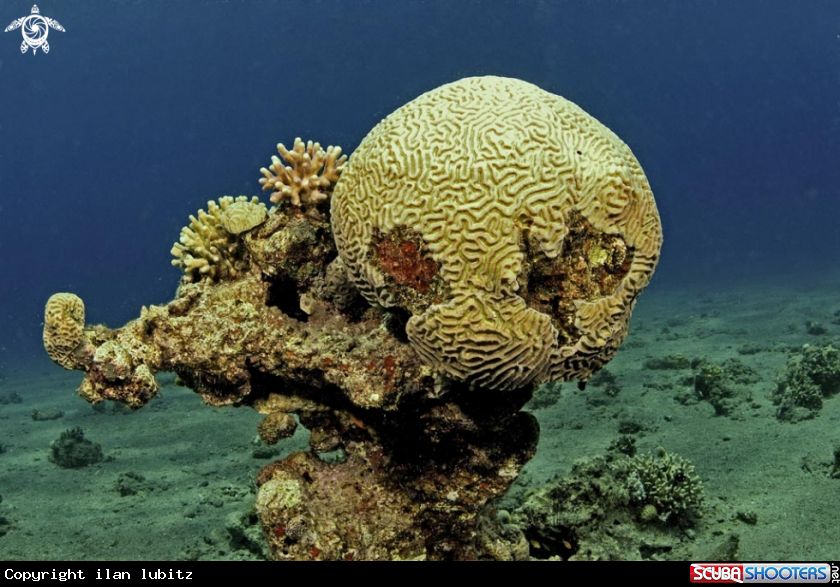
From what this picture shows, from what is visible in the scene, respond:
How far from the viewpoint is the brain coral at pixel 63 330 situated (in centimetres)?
404

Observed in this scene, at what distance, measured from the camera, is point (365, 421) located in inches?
169

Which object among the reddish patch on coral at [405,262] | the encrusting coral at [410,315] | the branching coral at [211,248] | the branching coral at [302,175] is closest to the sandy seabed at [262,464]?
the encrusting coral at [410,315]

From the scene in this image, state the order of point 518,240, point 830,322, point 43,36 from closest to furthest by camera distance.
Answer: point 518,240 → point 830,322 → point 43,36

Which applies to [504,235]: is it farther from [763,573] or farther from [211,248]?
[763,573]

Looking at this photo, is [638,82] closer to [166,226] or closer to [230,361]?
[166,226]

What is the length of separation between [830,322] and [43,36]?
9144cm

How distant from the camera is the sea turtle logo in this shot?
60369 millimetres

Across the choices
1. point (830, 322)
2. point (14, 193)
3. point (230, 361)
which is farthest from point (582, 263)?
point (14, 193)

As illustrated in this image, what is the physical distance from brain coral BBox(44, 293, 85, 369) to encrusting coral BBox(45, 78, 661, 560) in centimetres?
5

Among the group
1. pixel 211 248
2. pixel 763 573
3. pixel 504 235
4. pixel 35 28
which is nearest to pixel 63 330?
pixel 211 248

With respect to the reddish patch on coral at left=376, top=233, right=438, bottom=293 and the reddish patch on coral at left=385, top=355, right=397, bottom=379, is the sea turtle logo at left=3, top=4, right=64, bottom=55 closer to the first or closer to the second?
the reddish patch on coral at left=376, top=233, right=438, bottom=293

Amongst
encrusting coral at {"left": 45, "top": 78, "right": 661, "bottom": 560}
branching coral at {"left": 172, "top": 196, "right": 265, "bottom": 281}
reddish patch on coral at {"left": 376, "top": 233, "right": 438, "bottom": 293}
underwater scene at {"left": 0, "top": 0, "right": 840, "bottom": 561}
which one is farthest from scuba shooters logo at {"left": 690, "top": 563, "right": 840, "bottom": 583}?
branching coral at {"left": 172, "top": 196, "right": 265, "bottom": 281}

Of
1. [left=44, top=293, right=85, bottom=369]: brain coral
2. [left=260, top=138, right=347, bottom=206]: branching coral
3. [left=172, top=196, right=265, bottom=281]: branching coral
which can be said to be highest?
[left=260, top=138, right=347, bottom=206]: branching coral

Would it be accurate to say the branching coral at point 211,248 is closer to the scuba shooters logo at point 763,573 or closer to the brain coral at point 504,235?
the brain coral at point 504,235
